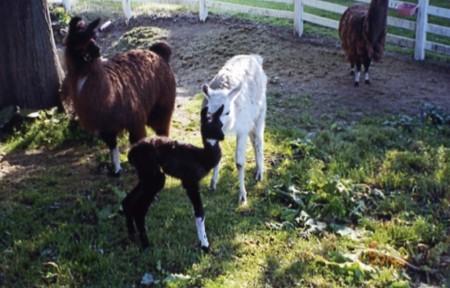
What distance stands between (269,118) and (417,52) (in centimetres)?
394

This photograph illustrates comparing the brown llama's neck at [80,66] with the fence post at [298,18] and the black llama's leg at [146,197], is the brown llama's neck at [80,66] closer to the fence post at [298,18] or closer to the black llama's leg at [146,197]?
the black llama's leg at [146,197]

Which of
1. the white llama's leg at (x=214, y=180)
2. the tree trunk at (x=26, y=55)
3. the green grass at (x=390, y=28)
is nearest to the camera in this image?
the white llama's leg at (x=214, y=180)

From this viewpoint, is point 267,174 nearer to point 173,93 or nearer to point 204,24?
point 173,93

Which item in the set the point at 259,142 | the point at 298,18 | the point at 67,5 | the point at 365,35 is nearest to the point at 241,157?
the point at 259,142

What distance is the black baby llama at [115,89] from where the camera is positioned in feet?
18.6

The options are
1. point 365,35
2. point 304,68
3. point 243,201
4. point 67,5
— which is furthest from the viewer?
point 67,5

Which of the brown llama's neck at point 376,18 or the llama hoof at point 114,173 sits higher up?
the brown llama's neck at point 376,18

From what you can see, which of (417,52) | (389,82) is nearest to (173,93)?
(389,82)

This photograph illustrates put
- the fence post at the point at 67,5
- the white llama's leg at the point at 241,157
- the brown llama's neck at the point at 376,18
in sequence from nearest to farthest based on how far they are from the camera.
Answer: the white llama's leg at the point at 241,157 → the brown llama's neck at the point at 376,18 → the fence post at the point at 67,5

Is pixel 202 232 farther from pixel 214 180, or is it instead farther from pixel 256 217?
pixel 214 180

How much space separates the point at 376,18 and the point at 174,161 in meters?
5.43

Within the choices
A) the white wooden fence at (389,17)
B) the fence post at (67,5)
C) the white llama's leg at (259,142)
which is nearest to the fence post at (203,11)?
the white wooden fence at (389,17)

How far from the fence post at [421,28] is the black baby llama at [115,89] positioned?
548 cm

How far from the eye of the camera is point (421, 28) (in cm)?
1036
